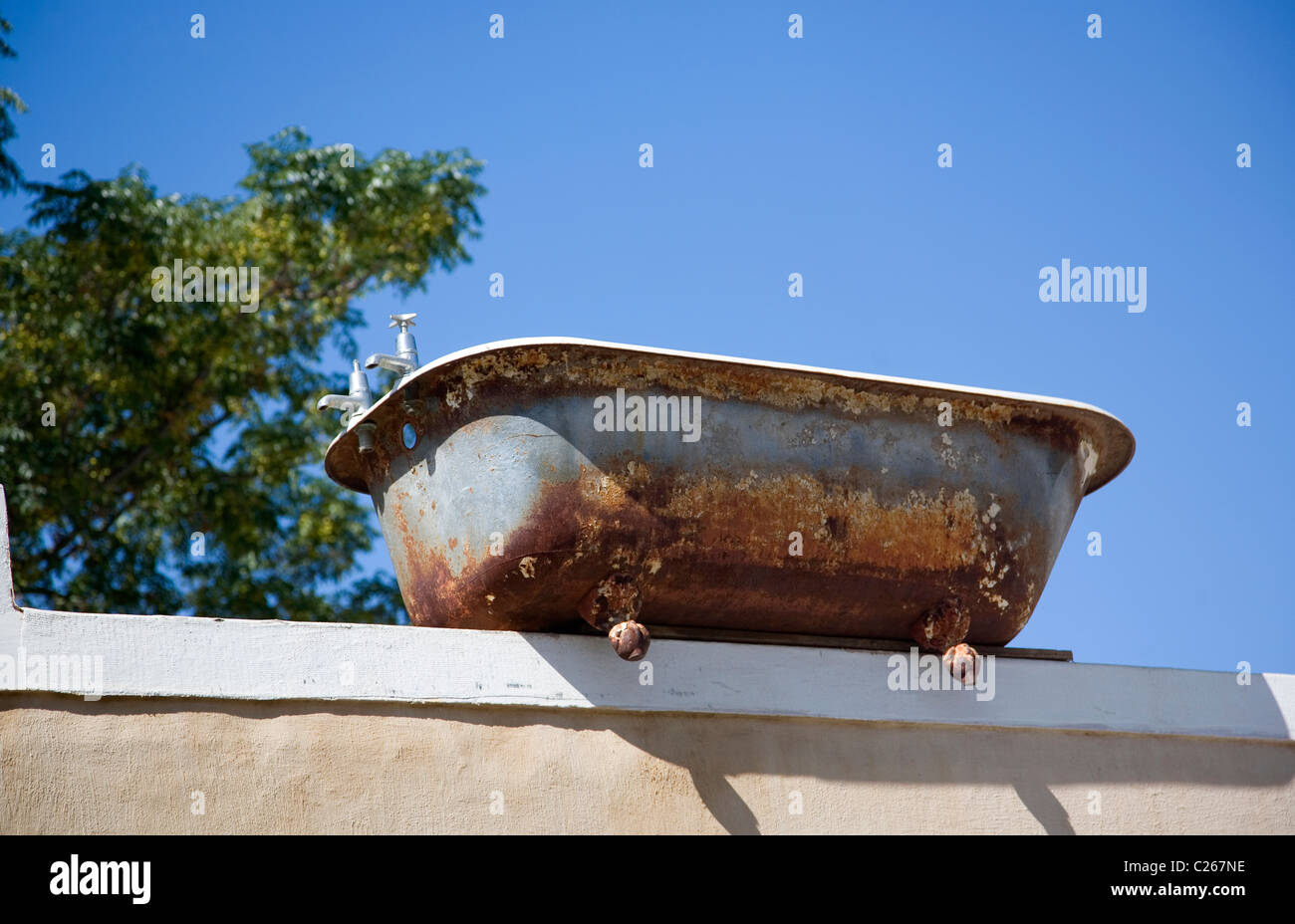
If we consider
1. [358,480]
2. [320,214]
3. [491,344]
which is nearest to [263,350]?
[320,214]

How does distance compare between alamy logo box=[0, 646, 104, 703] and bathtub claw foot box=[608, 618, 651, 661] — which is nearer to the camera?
alamy logo box=[0, 646, 104, 703]

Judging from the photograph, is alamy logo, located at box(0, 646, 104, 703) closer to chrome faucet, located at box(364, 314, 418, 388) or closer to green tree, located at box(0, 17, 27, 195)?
chrome faucet, located at box(364, 314, 418, 388)

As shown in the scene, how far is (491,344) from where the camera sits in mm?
2762

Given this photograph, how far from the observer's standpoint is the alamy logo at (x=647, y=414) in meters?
2.82

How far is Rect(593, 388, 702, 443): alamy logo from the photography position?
2824 mm

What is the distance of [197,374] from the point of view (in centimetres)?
962

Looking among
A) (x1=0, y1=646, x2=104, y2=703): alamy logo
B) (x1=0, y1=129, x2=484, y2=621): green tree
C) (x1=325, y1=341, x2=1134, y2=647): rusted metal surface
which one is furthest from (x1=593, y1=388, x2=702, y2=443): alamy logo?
(x1=0, y1=129, x2=484, y2=621): green tree

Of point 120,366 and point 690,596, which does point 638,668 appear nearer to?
point 690,596

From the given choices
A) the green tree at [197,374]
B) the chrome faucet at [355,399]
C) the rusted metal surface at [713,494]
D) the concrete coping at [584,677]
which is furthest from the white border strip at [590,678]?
the green tree at [197,374]

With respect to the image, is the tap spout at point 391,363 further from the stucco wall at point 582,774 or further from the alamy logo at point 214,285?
the alamy logo at point 214,285
